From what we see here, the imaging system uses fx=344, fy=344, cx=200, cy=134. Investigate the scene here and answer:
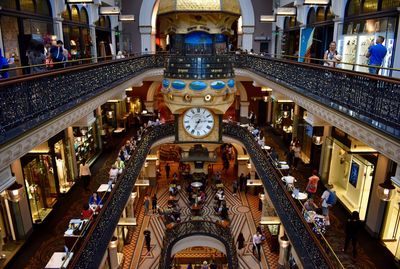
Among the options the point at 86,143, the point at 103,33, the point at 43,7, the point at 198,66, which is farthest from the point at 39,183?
the point at 103,33

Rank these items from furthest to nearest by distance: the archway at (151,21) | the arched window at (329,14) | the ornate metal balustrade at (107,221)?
the archway at (151,21), the arched window at (329,14), the ornate metal balustrade at (107,221)

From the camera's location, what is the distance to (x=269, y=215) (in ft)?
44.9

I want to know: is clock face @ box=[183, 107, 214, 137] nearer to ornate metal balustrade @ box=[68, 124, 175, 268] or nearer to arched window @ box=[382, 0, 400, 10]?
ornate metal balustrade @ box=[68, 124, 175, 268]

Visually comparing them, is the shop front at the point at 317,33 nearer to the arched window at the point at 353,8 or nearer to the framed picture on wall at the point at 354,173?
the arched window at the point at 353,8

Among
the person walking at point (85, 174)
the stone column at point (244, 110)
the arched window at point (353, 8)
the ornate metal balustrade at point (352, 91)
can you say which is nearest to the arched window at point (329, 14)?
the arched window at point (353, 8)

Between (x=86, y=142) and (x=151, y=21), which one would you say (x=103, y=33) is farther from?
(x=86, y=142)

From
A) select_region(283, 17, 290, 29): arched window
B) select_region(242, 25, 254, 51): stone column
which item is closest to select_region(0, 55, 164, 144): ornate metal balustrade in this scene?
select_region(283, 17, 290, 29): arched window

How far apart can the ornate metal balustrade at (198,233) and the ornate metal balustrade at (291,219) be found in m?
3.27

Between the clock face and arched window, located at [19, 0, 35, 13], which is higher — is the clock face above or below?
below

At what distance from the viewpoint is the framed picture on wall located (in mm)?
10362

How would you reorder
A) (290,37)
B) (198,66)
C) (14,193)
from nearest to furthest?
(14,193) < (198,66) < (290,37)

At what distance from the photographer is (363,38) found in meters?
10.2

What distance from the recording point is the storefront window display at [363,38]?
8.86m

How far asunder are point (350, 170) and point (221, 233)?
614cm
